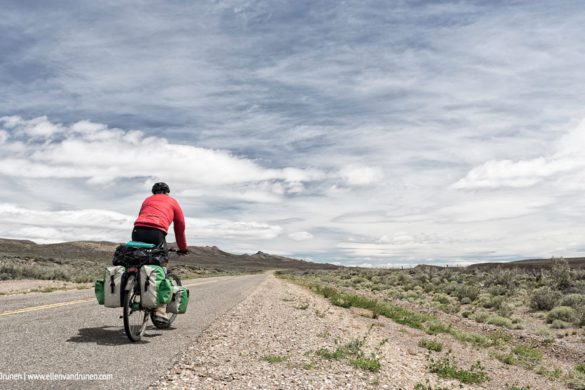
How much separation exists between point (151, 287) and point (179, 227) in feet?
4.89

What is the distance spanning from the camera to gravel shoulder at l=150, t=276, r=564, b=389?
20.9ft

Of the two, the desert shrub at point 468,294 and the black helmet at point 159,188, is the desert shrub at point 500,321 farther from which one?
the black helmet at point 159,188

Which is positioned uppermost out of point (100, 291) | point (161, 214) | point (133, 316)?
point (161, 214)

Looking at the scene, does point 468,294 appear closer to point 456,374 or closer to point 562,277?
point 562,277

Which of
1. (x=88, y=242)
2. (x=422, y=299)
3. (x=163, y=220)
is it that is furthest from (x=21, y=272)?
(x=88, y=242)

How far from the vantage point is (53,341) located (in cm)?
757

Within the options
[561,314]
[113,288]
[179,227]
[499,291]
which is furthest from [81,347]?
[499,291]

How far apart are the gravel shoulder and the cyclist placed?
1895 millimetres

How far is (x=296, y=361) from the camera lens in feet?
25.0

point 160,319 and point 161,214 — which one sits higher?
point 161,214

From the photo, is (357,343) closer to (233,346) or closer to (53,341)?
(233,346)

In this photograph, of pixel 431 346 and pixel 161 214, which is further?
pixel 431 346

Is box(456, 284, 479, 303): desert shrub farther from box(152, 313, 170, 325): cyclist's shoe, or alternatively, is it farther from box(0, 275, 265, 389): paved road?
box(152, 313, 170, 325): cyclist's shoe

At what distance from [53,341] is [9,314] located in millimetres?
3777
